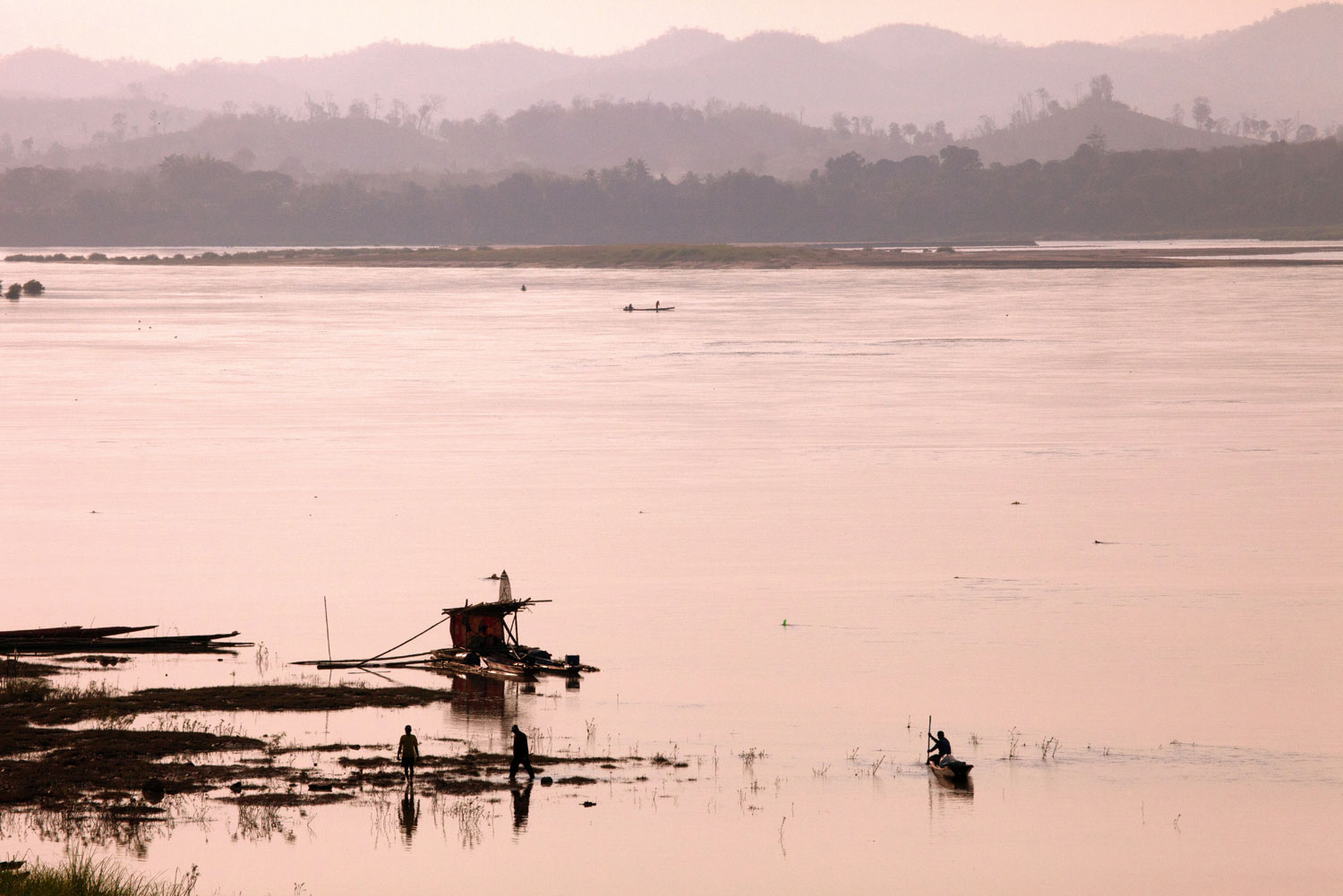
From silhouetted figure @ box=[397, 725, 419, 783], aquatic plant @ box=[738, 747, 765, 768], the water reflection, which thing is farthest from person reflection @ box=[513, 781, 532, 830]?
aquatic plant @ box=[738, 747, 765, 768]

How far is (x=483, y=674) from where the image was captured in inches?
1300

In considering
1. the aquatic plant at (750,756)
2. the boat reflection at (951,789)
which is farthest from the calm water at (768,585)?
the boat reflection at (951,789)

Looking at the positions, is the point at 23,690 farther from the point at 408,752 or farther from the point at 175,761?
the point at 408,752

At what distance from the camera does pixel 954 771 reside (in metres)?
26.8

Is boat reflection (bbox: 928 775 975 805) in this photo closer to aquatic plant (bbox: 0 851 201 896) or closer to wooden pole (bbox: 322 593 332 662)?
aquatic plant (bbox: 0 851 201 896)

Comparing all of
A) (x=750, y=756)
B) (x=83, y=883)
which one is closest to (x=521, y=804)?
(x=750, y=756)

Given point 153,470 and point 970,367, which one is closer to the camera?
point 153,470

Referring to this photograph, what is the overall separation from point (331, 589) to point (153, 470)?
20088mm

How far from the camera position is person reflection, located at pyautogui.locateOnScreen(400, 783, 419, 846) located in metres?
24.2

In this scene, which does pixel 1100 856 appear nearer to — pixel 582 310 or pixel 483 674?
pixel 483 674

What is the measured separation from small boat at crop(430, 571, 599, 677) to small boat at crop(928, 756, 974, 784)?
8.50 metres

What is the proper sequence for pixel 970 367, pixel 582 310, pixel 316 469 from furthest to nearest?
pixel 582 310, pixel 970 367, pixel 316 469

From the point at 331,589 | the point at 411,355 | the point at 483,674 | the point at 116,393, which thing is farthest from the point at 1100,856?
the point at 411,355

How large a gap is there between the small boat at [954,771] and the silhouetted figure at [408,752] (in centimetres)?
830
